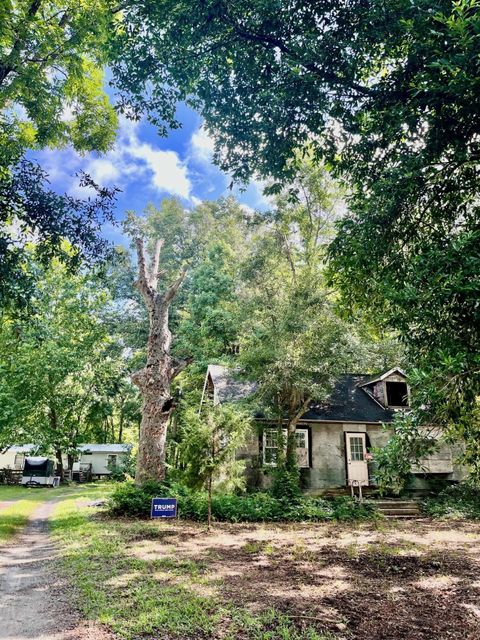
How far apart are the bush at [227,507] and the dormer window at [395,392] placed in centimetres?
587

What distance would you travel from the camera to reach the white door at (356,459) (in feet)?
56.4

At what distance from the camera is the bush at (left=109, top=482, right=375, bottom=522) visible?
1274cm

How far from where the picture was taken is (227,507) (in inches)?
517

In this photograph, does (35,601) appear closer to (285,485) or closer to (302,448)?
(285,485)

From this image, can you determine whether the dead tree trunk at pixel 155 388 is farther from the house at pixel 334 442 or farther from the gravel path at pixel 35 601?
the gravel path at pixel 35 601

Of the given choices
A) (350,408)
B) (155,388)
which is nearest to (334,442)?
(350,408)

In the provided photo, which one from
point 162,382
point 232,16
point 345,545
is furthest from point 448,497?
point 232,16

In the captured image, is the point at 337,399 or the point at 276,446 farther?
the point at 337,399

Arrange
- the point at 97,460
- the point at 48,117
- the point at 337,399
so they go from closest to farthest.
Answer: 1. the point at 48,117
2. the point at 337,399
3. the point at 97,460

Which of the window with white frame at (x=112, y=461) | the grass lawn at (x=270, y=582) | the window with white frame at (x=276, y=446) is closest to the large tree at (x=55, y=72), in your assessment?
the grass lawn at (x=270, y=582)

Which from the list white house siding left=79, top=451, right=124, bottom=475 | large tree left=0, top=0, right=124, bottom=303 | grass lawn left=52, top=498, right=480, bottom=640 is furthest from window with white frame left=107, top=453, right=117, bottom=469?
large tree left=0, top=0, right=124, bottom=303

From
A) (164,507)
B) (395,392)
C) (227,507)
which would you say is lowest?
(227,507)

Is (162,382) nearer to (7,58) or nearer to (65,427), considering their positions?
(7,58)

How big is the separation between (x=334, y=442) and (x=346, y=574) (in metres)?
10.6
